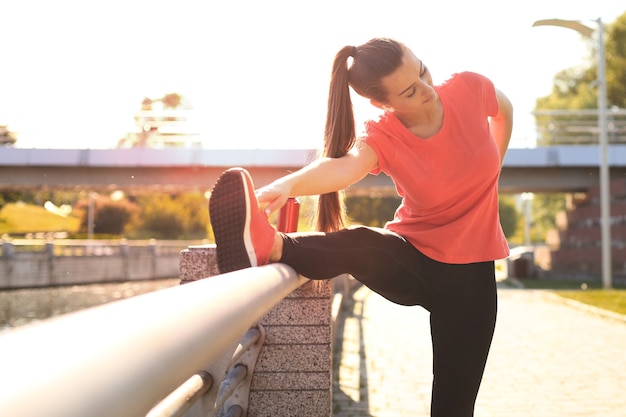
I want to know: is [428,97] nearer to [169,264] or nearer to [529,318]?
[529,318]

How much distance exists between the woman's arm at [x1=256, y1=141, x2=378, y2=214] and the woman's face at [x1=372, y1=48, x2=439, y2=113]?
0.20 m

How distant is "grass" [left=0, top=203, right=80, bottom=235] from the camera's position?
6444 centimetres

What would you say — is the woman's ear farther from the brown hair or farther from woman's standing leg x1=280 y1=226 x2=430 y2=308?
woman's standing leg x1=280 y1=226 x2=430 y2=308

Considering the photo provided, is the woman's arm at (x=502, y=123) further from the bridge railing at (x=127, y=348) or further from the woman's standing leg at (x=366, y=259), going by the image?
the bridge railing at (x=127, y=348)

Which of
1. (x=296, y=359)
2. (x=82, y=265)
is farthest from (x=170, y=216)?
(x=296, y=359)

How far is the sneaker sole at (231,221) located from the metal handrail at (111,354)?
3.37 feet

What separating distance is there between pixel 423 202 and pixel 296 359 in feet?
4.27

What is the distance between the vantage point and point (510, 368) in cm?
770

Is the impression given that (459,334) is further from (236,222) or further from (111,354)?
(111,354)

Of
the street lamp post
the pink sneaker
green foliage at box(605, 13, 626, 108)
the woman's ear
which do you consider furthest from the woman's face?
green foliage at box(605, 13, 626, 108)

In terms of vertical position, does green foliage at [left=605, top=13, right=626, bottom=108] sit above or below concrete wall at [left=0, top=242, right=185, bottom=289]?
above

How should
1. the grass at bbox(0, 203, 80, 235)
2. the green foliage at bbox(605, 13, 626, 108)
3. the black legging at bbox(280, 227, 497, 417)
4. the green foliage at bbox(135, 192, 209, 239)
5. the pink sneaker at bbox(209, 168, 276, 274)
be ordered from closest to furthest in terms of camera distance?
the pink sneaker at bbox(209, 168, 276, 274) → the black legging at bbox(280, 227, 497, 417) → the green foliage at bbox(605, 13, 626, 108) → the grass at bbox(0, 203, 80, 235) → the green foliage at bbox(135, 192, 209, 239)

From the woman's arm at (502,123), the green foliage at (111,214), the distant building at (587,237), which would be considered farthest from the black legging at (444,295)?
the green foliage at (111,214)

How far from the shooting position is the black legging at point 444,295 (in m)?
2.96
